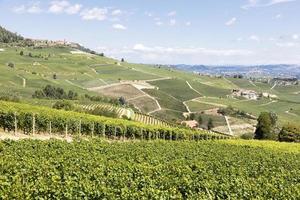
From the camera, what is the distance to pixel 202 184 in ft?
66.4

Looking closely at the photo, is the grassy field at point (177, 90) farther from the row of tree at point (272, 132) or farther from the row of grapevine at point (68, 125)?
the row of grapevine at point (68, 125)

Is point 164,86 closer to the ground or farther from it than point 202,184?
closer to the ground

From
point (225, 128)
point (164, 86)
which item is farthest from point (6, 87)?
point (164, 86)

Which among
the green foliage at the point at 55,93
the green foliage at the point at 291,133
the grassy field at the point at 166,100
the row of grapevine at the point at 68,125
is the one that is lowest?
the grassy field at the point at 166,100

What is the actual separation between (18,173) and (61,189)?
11.5 ft

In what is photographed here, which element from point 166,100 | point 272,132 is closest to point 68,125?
point 272,132

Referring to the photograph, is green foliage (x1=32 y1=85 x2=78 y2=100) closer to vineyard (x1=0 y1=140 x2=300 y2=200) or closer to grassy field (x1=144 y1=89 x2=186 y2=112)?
grassy field (x1=144 y1=89 x2=186 y2=112)

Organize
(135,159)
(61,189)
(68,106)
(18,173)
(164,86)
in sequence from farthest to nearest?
(164,86) < (68,106) < (135,159) < (18,173) < (61,189)

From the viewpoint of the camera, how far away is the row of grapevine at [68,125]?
156ft

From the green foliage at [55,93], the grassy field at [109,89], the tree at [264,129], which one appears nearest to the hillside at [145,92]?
the grassy field at [109,89]

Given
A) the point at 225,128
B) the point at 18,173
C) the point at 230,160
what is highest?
the point at 18,173

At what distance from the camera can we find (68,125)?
174ft

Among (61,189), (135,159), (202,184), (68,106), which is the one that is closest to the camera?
(61,189)

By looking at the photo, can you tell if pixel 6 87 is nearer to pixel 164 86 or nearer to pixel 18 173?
pixel 164 86
